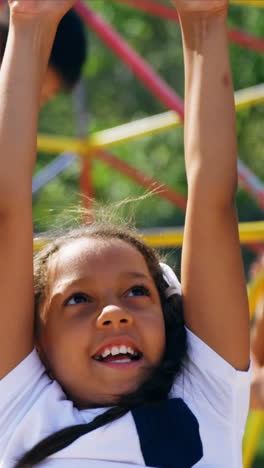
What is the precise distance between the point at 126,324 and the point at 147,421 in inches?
5.7

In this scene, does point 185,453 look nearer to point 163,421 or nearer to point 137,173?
point 163,421

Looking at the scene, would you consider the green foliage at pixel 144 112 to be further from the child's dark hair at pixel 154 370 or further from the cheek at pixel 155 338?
the cheek at pixel 155 338

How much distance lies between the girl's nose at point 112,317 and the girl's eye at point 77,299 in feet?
0.20

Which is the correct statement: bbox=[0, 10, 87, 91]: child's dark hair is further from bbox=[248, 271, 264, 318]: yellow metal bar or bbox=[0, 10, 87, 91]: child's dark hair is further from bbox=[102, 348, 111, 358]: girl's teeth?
bbox=[102, 348, 111, 358]: girl's teeth

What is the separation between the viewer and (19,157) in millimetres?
1566

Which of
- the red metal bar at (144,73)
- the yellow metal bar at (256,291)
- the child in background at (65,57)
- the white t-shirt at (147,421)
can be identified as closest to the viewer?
the white t-shirt at (147,421)

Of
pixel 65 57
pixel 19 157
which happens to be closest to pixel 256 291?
pixel 65 57

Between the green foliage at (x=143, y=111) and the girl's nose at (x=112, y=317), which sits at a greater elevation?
the girl's nose at (x=112, y=317)

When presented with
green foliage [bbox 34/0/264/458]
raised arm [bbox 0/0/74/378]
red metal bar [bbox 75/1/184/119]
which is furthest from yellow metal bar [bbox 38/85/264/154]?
green foliage [bbox 34/0/264/458]

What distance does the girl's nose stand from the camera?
1.59m

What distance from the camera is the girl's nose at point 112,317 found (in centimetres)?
159

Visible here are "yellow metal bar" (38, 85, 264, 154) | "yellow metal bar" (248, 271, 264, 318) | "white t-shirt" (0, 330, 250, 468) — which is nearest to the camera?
"white t-shirt" (0, 330, 250, 468)

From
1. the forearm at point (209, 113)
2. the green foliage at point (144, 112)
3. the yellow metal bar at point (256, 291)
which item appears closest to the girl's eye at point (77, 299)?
the forearm at point (209, 113)

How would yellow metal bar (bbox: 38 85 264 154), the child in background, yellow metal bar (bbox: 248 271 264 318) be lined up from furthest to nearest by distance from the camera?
yellow metal bar (bbox: 38 85 264 154)
the child in background
yellow metal bar (bbox: 248 271 264 318)
